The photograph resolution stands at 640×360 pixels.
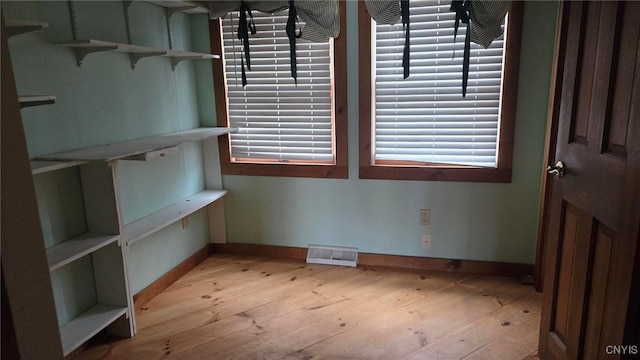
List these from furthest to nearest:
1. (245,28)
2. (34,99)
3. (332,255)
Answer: (332,255)
(245,28)
(34,99)

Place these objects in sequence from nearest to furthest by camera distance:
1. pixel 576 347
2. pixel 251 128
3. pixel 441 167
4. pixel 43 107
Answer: pixel 576 347, pixel 43 107, pixel 441 167, pixel 251 128

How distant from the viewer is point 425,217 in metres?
3.02

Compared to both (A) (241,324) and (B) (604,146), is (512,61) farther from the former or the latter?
(A) (241,324)

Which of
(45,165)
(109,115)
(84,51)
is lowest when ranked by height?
(45,165)

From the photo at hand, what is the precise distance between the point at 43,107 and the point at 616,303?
7.92 feet

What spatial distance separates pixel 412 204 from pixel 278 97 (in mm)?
1246

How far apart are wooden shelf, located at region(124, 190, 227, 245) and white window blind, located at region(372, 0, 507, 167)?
1321mm

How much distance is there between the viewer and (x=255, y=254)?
11.2ft

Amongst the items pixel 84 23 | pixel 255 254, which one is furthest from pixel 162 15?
pixel 255 254

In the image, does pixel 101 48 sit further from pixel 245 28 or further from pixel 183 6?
pixel 245 28

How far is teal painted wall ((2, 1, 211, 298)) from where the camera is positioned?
1.92m

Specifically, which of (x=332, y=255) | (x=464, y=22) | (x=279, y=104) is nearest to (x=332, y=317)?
(x=332, y=255)

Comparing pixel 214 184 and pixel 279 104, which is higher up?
pixel 279 104

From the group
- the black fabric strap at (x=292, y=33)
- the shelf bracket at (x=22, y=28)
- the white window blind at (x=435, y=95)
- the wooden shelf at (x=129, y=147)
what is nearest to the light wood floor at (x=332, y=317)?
the white window blind at (x=435, y=95)
